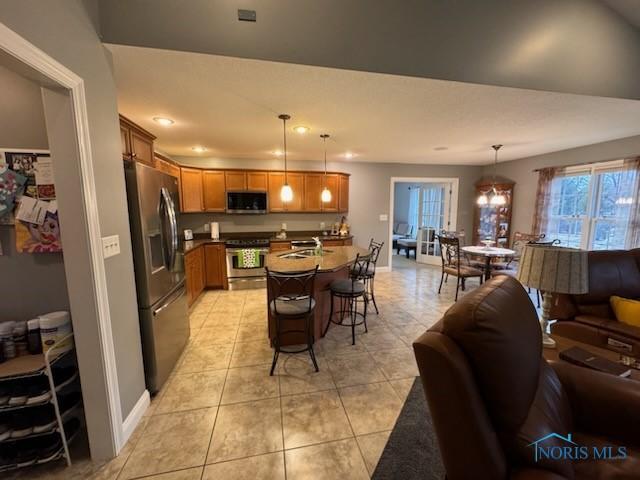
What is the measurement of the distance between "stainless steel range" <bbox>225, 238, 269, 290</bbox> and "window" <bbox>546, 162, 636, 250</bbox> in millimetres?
5435

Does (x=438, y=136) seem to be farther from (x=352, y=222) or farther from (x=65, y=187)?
(x=65, y=187)

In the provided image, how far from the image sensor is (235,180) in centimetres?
497

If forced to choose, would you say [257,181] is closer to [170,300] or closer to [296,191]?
[296,191]

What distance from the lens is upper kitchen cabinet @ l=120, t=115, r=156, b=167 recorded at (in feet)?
7.02

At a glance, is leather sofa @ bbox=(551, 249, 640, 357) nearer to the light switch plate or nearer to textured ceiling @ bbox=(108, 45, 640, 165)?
textured ceiling @ bbox=(108, 45, 640, 165)

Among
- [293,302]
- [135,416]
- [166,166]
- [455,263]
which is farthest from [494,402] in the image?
[166,166]

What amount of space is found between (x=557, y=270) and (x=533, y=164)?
4.88 meters

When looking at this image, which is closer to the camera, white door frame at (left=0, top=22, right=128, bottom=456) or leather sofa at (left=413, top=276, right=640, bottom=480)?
leather sofa at (left=413, top=276, right=640, bottom=480)

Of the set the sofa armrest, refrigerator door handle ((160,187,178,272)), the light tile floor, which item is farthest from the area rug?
refrigerator door handle ((160,187,178,272))

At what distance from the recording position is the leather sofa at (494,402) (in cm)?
87

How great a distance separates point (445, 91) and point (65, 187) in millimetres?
2814

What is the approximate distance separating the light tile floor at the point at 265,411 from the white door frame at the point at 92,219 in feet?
0.93

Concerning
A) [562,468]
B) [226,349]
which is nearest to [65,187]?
[226,349]

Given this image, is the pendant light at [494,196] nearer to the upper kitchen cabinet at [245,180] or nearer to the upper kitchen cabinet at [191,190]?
the upper kitchen cabinet at [245,180]
